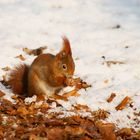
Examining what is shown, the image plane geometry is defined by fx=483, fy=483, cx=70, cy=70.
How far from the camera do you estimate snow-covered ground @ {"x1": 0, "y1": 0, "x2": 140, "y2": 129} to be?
4.18 m

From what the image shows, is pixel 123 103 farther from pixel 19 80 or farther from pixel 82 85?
pixel 19 80

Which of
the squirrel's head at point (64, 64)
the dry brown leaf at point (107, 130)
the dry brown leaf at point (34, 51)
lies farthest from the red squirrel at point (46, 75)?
the dry brown leaf at point (34, 51)

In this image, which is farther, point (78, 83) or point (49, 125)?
point (78, 83)

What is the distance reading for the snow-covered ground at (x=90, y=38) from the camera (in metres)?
4.18

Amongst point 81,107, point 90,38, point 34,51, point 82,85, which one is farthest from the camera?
point 90,38

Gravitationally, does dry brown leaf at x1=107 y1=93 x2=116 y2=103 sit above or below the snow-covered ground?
below

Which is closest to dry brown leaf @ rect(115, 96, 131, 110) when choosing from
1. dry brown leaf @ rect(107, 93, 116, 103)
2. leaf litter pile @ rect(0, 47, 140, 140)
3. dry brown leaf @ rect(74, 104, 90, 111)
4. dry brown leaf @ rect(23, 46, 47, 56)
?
leaf litter pile @ rect(0, 47, 140, 140)

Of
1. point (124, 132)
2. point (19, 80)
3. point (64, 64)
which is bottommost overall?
point (124, 132)

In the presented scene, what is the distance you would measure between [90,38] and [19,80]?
1476mm

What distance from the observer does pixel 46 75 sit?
407 centimetres

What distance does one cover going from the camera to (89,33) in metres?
5.46

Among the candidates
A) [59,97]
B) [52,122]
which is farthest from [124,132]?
[59,97]

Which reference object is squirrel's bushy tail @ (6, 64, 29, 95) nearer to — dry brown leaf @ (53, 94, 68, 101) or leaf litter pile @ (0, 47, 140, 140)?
leaf litter pile @ (0, 47, 140, 140)

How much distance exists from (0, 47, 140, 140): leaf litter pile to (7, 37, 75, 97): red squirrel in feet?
0.24
